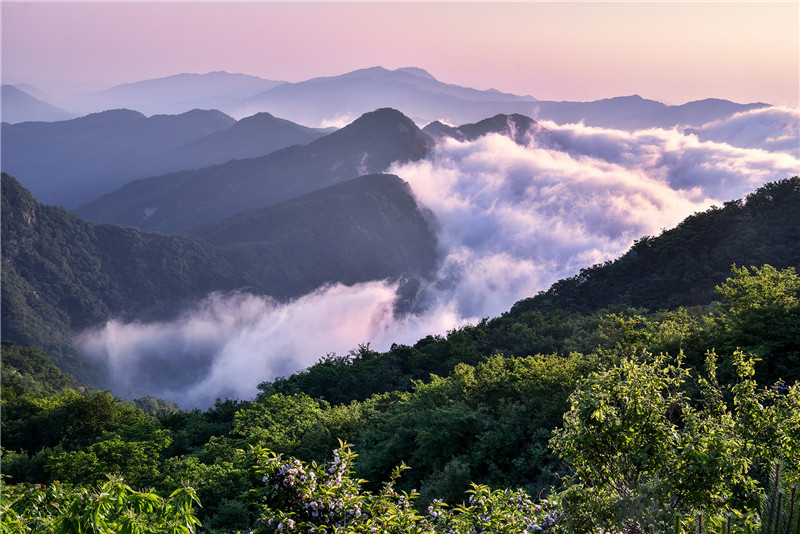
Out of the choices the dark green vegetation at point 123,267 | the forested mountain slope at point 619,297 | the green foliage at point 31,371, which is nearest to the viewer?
the forested mountain slope at point 619,297

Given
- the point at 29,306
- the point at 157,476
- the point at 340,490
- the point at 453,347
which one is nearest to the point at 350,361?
the point at 453,347

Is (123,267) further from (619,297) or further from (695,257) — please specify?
(695,257)

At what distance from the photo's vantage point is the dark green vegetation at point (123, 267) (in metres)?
130

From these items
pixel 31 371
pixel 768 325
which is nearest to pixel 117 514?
pixel 768 325

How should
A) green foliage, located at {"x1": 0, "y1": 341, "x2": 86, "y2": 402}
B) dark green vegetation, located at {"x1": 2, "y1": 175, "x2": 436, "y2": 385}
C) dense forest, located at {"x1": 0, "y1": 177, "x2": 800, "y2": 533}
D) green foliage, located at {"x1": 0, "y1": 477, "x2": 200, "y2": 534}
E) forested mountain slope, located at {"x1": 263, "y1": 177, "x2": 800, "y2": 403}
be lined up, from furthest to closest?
dark green vegetation, located at {"x1": 2, "y1": 175, "x2": 436, "y2": 385} → green foliage, located at {"x1": 0, "y1": 341, "x2": 86, "y2": 402} → forested mountain slope, located at {"x1": 263, "y1": 177, "x2": 800, "y2": 403} → dense forest, located at {"x1": 0, "y1": 177, "x2": 800, "y2": 533} → green foliage, located at {"x1": 0, "y1": 477, "x2": 200, "y2": 534}

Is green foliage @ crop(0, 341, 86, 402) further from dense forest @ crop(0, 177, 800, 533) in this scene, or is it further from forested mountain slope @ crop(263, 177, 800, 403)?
forested mountain slope @ crop(263, 177, 800, 403)

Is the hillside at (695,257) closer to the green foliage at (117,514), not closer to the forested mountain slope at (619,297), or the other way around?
the forested mountain slope at (619,297)

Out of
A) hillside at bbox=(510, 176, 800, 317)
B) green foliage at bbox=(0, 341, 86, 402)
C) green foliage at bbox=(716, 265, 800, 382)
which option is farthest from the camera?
green foliage at bbox=(0, 341, 86, 402)

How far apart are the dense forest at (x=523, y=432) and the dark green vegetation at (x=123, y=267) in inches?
3612

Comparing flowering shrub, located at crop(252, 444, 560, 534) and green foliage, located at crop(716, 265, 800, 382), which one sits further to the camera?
green foliage, located at crop(716, 265, 800, 382)

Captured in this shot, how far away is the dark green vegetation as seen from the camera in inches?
5108

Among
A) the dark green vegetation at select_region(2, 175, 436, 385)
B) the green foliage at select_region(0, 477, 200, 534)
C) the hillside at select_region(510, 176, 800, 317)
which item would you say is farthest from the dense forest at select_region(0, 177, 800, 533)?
the dark green vegetation at select_region(2, 175, 436, 385)

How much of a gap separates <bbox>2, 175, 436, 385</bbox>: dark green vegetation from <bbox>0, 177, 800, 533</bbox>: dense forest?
301 feet

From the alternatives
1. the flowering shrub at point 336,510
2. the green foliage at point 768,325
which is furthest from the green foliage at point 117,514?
the green foliage at point 768,325
